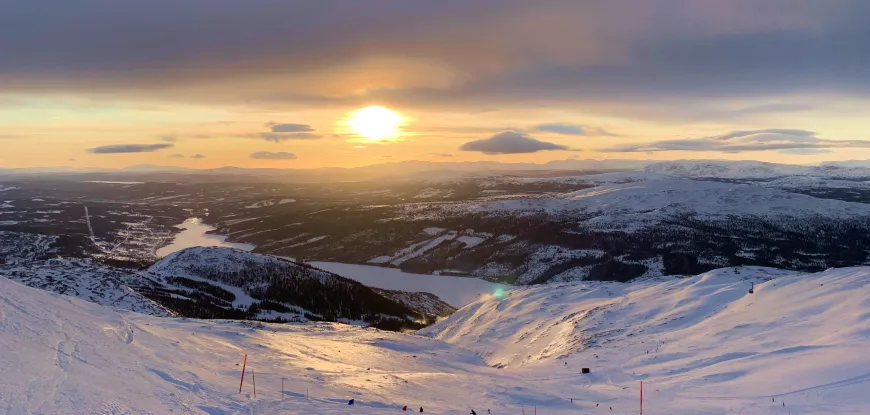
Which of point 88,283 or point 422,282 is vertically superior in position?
point 88,283

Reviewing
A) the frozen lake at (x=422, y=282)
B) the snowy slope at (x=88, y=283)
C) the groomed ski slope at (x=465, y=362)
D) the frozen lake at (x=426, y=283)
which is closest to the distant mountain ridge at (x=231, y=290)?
the snowy slope at (x=88, y=283)

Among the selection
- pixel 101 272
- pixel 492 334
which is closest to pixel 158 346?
pixel 492 334

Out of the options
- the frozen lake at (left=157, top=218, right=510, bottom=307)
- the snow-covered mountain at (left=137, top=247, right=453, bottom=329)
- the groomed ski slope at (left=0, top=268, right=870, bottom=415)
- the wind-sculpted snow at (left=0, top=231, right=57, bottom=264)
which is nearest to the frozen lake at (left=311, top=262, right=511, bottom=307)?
the frozen lake at (left=157, top=218, right=510, bottom=307)

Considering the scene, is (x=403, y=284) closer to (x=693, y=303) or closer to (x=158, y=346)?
(x=693, y=303)

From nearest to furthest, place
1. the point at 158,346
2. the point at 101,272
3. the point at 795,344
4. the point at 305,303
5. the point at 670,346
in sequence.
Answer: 1. the point at 158,346
2. the point at 795,344
3. the point at 670,346
4. the point at 101,272
5. the point at 305,303

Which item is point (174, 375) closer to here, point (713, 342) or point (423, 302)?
point (713, 342)

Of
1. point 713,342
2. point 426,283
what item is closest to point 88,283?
point 426,283

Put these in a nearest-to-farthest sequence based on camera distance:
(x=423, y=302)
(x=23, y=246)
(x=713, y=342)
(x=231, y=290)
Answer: (x=713, y=342)
(x=231, y=290)
(x=423, y=302)
(x=23, y=246)
